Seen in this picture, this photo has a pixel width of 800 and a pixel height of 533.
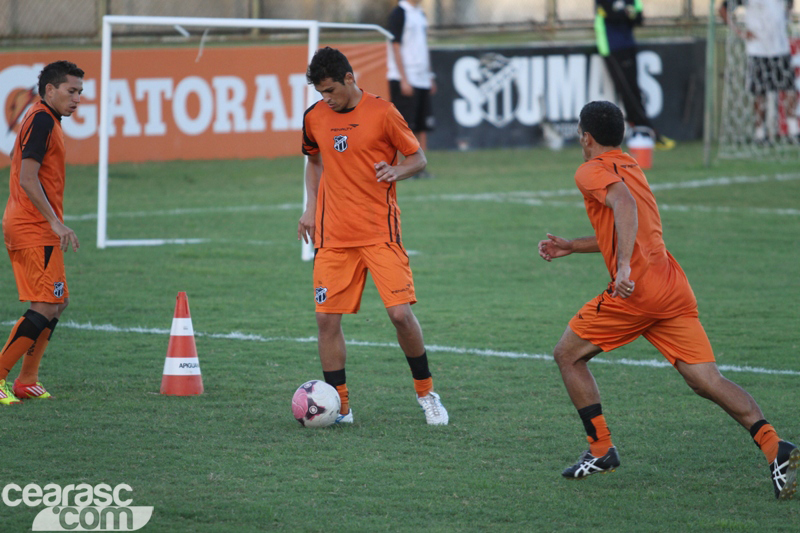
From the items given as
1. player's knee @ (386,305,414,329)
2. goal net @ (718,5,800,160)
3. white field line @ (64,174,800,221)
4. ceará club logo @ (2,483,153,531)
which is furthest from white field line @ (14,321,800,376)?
goal net @ (718,5,800,160)

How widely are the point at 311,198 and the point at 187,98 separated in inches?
449

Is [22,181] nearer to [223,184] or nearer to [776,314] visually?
[776,314]

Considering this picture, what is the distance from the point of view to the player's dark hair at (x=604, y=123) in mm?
4848

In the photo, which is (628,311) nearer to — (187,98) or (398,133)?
(398,133)

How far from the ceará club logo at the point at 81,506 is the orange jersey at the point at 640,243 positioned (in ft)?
7.31

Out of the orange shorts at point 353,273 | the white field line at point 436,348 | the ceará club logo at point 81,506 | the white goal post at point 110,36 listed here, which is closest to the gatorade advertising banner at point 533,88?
the white goal post at point 110,36

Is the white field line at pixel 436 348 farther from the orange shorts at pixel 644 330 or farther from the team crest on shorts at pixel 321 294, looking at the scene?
the orange shorts at pixel 644 330

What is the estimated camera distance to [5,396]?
6.06 meters

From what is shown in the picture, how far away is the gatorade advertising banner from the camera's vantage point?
1911 centimetres

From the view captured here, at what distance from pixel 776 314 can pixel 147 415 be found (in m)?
4.99

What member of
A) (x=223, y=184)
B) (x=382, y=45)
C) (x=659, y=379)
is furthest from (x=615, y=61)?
(x=659, y=379)

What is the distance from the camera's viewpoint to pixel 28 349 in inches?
242

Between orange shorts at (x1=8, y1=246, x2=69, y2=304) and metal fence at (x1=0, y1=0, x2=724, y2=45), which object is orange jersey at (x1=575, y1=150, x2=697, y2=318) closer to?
orange shorts at (x1=8, y1=246, x2=69, y2=304)

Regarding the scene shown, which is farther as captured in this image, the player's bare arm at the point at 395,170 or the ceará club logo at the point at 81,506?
the player's bare arm at the point at 395,170
